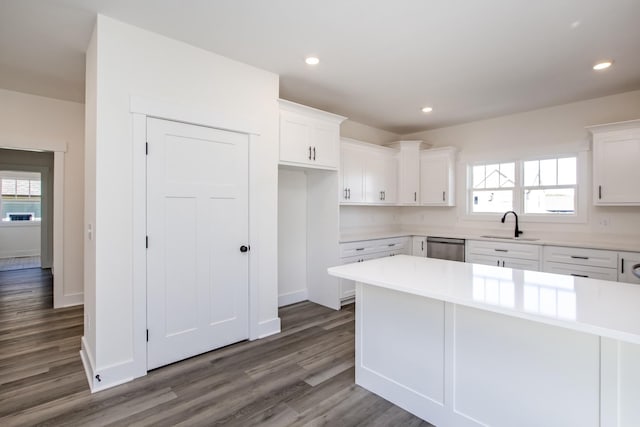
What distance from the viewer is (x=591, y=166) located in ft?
13.3

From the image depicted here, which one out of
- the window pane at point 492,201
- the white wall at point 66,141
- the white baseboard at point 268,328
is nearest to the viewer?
the white baseboard at point 268,328

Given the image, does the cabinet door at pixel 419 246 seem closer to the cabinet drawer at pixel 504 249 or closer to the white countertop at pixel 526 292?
the cabinet drawer at pixel 504 249

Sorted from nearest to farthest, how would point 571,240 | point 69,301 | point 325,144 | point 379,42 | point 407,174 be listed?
point 379,42, point 325,144, point 571,240, point 69,301, point 407,174

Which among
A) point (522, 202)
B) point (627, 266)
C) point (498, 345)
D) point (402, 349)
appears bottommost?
point (402, 349)

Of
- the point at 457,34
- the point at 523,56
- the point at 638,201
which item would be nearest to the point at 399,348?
the point at 457,34

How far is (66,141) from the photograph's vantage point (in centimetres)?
429

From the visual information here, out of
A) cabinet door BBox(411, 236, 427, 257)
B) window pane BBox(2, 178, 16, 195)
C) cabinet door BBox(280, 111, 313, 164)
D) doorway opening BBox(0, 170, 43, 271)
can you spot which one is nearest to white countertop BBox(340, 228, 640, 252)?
cabinet door BBox(411, 236, 427, 257)

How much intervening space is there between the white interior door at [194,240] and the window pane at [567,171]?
4.20 meters

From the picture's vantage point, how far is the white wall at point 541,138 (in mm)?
3869

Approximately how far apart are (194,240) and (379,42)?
234 cm

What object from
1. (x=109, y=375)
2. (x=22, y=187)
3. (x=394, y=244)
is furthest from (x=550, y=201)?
(x=22, y=187)

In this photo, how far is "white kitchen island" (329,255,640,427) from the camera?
1361mm

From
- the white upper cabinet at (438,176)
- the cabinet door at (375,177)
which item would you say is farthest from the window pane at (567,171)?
the cabinet door at (375,177)

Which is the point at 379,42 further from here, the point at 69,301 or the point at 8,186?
the point at 8,186
